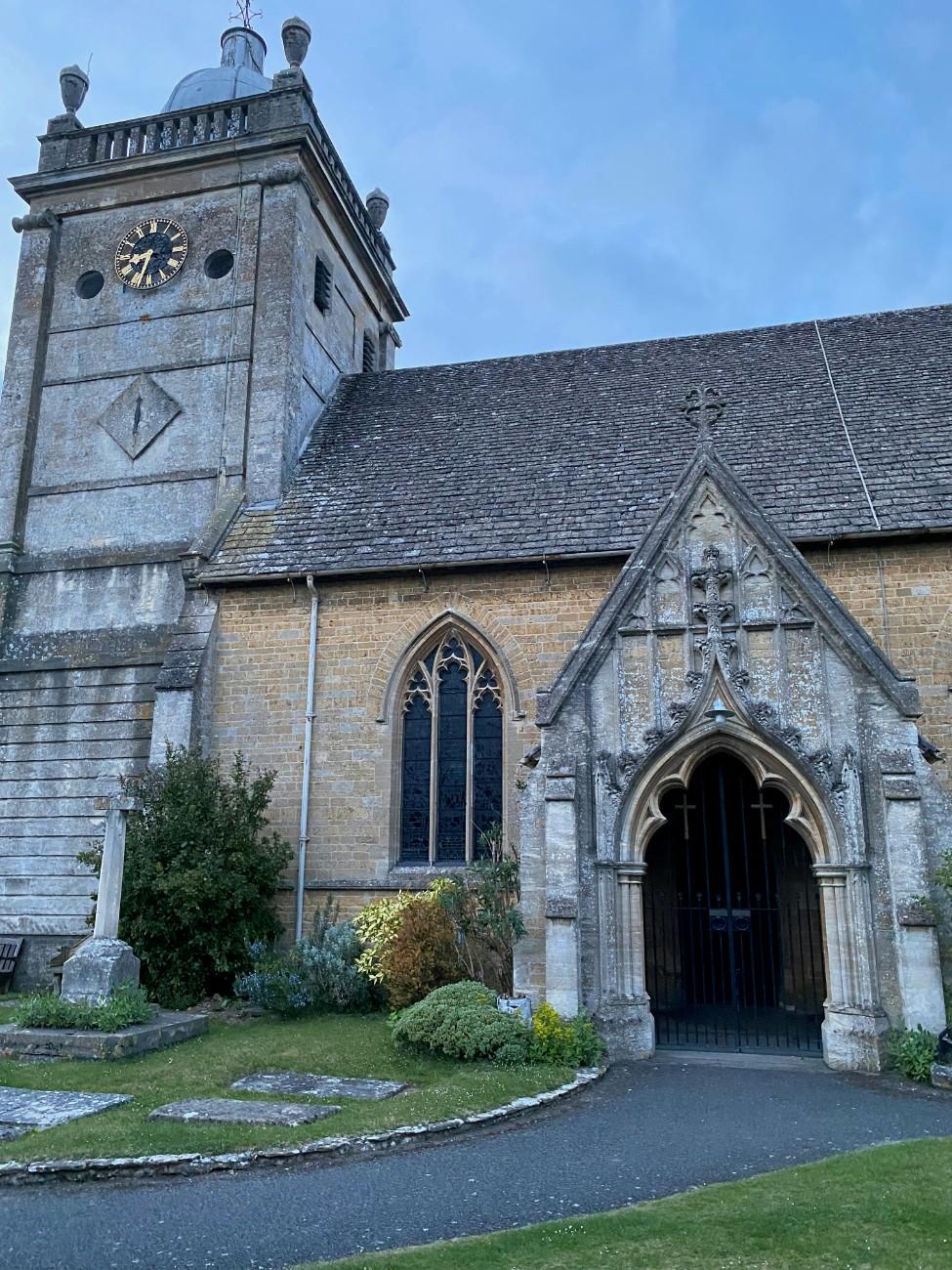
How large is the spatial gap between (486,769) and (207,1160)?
950 centimetres

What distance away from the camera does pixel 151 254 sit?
21938 millimetres

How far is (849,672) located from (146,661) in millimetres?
11784

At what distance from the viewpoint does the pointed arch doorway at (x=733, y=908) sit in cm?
1359

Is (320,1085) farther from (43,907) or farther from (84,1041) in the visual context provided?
(43,907)

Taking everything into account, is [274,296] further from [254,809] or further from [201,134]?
[254,809]

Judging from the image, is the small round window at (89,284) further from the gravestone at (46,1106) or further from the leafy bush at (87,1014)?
the gravestone at (46,1106)

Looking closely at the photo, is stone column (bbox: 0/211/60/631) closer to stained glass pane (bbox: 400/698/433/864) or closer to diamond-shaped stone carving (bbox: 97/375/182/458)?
diamond-shaped stone carving (bbox: 97/375/182/458)

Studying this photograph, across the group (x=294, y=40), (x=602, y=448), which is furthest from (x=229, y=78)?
(x=602, y=448)

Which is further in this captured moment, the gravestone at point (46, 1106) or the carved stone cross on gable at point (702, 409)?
the carved stone cross on gable at point (702, 409)

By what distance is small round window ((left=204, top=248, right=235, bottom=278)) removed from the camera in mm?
21594

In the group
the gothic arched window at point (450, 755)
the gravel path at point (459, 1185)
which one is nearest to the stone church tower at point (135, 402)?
the gothic arched window at point (450, 755)

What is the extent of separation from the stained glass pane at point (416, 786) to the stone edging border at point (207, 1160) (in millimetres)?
7973

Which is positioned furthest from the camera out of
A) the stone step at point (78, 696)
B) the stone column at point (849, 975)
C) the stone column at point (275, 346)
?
the stone column at point (275, 346)

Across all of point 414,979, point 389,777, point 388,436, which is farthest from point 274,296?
point 414,979
